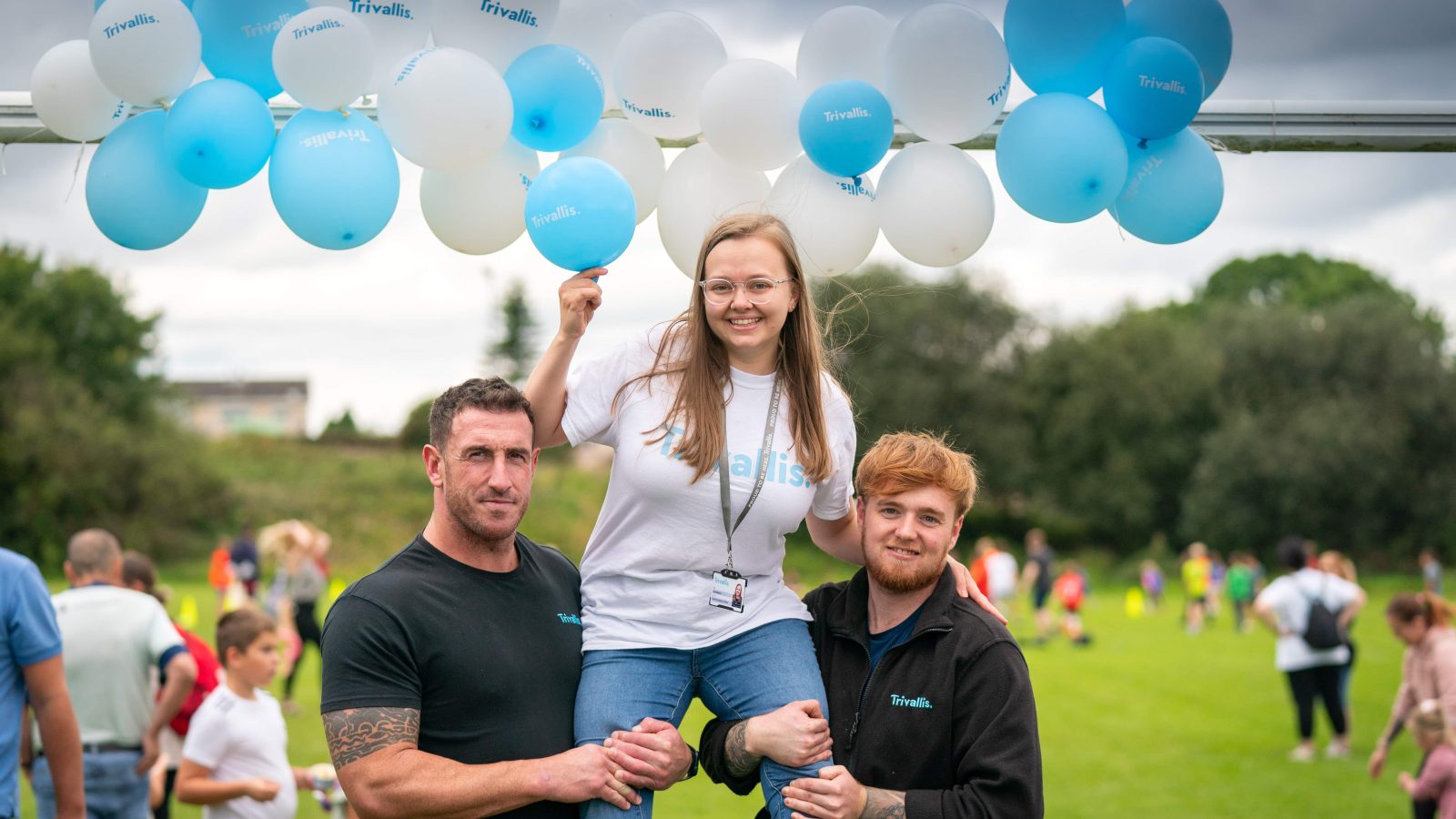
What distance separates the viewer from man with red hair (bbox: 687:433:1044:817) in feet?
9.98

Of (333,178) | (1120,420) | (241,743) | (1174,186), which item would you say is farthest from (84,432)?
(1174,186)

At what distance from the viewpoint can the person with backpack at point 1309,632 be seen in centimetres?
1060

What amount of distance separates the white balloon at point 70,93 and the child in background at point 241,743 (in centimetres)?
236

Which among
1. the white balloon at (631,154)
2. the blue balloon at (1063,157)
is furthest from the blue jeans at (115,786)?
the blue balloon at (1063,157)

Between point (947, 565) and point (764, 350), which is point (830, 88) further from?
point (947, 565)

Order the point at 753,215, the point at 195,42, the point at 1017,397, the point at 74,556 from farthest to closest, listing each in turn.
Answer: the point at 1017,397 → the point at 74,556 → the point at 195,42 → the point at 753,215

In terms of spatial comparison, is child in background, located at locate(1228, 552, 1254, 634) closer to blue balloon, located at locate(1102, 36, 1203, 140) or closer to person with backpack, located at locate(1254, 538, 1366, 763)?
person with backpack, located at locate(1254, 538, 1366, 763)

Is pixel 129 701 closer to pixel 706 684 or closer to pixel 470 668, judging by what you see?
pixel 470 668

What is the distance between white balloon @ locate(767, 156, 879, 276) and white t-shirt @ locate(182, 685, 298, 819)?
3.22 metres

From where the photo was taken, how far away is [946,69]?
3.67 metres

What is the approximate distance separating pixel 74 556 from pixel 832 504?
440 centimetres

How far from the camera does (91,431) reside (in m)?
40.9

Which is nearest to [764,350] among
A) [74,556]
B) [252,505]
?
[74,556]

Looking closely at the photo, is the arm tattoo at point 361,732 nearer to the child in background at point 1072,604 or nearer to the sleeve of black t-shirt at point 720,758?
the sleeve of black t-shirt at point 720,758
